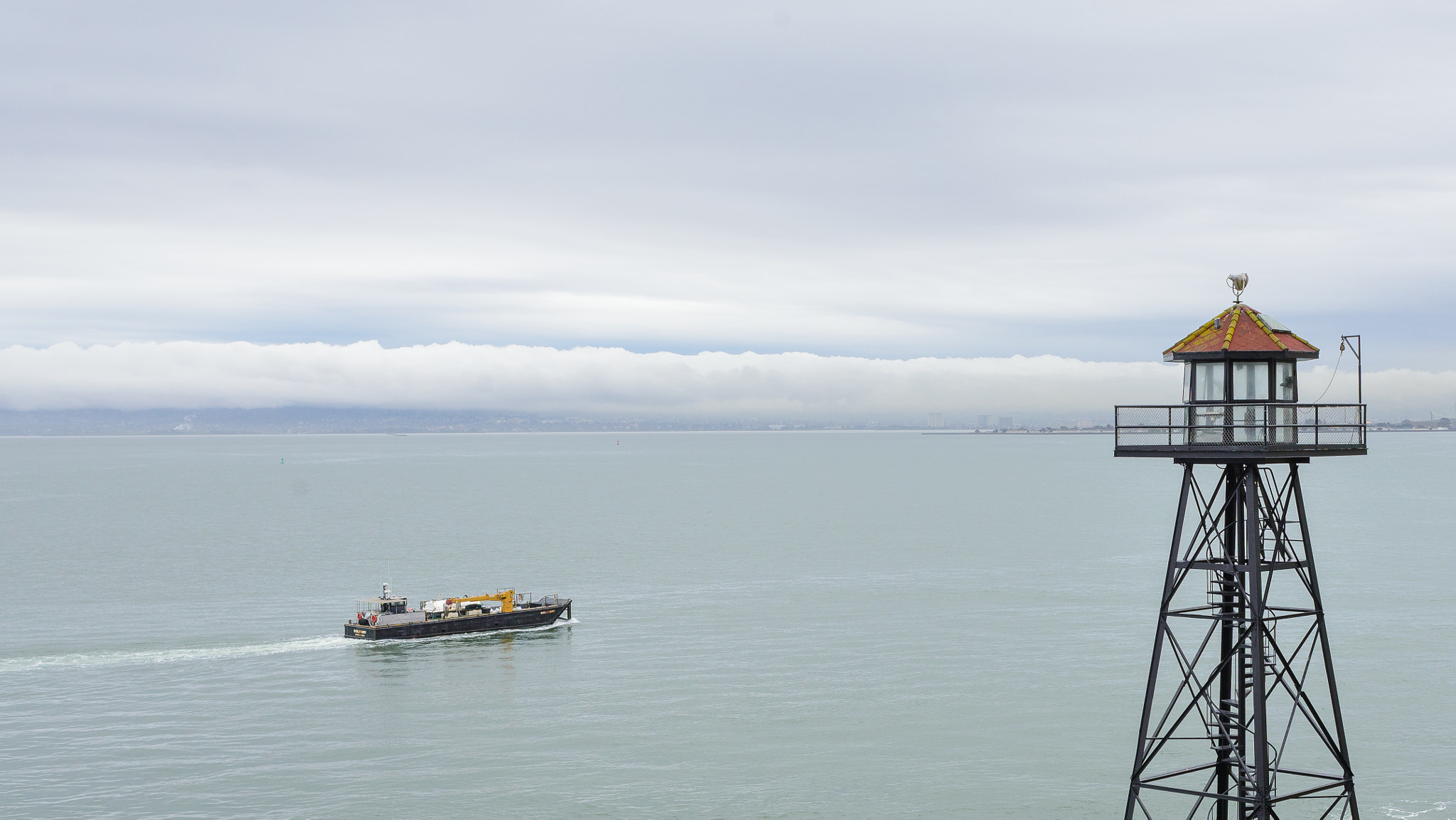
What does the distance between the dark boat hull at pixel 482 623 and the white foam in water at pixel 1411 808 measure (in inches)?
2028

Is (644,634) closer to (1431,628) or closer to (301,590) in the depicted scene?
(301,590)

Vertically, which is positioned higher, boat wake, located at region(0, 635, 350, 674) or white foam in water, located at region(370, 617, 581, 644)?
boat wake, located at region(0, 635, 350, 674)

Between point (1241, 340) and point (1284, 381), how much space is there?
1.53 m

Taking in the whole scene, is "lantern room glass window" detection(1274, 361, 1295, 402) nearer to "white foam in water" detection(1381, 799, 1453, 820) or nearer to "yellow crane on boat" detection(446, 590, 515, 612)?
"white foam in water" detection(1381, 799, 1453, 820)

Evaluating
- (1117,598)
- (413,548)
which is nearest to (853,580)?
(1117,598)

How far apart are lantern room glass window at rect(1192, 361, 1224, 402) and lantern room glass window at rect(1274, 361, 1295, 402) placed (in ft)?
4.30

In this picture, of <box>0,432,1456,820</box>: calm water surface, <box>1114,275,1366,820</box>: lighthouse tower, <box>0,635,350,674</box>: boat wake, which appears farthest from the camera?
<box>0,635,350,674</box>: boat wake

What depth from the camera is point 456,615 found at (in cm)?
7894

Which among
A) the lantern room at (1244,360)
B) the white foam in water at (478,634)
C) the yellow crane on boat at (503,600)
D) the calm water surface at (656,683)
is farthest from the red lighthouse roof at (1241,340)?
the yellow crane on boat at (503,600)

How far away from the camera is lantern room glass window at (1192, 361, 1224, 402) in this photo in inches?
1189

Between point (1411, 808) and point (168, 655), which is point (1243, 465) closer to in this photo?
point (1411, 808)

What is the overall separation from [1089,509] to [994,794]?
13461 cm

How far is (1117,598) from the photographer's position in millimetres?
85500

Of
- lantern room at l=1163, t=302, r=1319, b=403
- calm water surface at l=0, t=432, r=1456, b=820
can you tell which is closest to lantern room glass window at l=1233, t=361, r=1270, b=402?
lantern room at l=1163, t=302, r=1319, b=403
